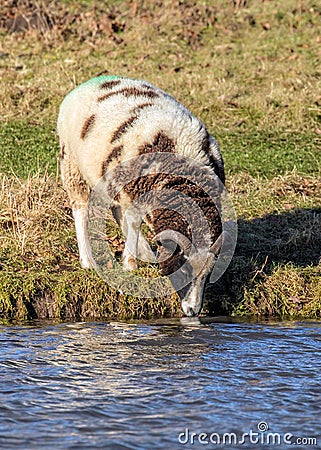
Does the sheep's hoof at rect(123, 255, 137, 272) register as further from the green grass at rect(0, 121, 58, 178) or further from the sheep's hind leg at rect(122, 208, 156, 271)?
the green grass at rect(0, 121, 58, 178)

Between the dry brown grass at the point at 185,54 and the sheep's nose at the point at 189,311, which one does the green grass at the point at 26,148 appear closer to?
the dry brown grass at the point at 185,54

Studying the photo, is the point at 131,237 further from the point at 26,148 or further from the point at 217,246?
the point at 26,148

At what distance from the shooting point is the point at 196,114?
42.9 ft

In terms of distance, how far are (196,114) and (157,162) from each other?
569 cm

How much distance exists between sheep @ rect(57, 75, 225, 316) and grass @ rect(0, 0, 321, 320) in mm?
667

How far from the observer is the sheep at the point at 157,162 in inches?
291

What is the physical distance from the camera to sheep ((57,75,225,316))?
24.3 ft

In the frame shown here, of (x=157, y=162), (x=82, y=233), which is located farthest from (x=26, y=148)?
(x=157, y=162)

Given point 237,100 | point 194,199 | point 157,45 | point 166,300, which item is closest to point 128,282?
point 166,300

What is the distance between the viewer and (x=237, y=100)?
43.7 feet

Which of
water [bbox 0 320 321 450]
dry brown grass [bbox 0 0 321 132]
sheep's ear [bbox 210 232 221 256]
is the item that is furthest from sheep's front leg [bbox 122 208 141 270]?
dry brown grass [bbox 0 0 321 132]

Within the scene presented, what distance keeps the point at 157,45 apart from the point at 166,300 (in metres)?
8.46

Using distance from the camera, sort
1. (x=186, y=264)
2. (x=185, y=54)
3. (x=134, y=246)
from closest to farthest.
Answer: (x=186, y=264), (x=134, y=246), (x=185, y=54)

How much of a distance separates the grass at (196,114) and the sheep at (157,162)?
26.2 inches
